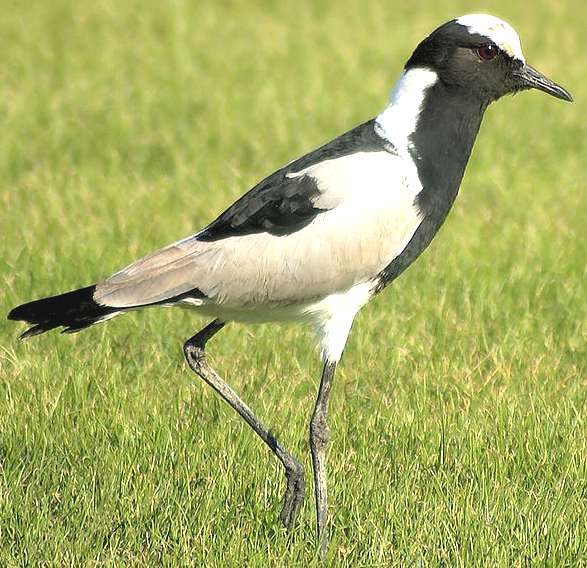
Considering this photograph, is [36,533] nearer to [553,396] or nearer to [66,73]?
[553,396]

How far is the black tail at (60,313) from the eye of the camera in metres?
4.66

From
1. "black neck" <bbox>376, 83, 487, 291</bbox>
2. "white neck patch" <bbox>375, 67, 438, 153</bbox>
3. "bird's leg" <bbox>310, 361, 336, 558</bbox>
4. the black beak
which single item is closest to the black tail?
"bird's leg" <bbox>310, 361, 336, 558</bbox>

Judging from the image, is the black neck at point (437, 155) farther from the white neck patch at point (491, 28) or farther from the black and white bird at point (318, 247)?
the white neck patch at point (491, 28)

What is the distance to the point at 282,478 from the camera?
4.99 meters

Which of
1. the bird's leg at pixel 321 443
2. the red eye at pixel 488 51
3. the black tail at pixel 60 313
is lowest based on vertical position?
the bird's leg at pixel 321 443

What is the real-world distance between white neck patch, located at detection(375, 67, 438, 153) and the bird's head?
39mm

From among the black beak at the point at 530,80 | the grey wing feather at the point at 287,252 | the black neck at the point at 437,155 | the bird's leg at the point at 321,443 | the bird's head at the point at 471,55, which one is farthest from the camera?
the black beak at the point at 530,80

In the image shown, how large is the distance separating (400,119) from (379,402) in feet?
4.29

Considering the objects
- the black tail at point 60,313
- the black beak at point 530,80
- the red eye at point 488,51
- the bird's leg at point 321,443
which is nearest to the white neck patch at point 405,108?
the red eye at point 488,51

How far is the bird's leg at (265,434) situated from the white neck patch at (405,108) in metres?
0.96

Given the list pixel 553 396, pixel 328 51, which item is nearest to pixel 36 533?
pixel 553 396

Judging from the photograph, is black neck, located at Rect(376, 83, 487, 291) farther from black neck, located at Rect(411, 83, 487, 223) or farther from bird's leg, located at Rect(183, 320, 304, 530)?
bird's leg, located at Rect(183, 320, 304, 530)

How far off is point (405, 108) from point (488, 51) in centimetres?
39

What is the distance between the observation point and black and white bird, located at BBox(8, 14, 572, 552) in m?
4.70
